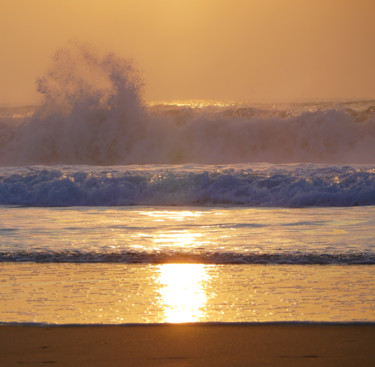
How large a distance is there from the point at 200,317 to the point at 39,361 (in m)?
1.04

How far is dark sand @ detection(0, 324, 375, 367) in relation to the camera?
10.3 ft

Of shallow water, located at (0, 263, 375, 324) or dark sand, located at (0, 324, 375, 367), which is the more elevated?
dark sand, located at (0, 324, 375, 367)

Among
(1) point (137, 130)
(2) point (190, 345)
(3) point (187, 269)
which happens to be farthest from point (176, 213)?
(1) point (137, 130)

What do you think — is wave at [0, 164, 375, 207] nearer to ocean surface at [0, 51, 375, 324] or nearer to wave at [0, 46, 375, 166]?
ocean surface at [0, 51, 375, 324]

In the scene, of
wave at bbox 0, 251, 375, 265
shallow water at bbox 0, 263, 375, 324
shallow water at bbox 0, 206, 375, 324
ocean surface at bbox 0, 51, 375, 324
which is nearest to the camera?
shallow water at bbox 0, 263, 375, 324

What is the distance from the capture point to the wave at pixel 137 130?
22562 mm

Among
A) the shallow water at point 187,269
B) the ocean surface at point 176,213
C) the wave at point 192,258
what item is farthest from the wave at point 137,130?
the wave at point 192,258

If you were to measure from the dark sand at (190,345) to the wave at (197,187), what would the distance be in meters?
7.57

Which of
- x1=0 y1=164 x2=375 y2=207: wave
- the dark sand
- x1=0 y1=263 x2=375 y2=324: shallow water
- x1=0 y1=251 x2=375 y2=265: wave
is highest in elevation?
the dark sand

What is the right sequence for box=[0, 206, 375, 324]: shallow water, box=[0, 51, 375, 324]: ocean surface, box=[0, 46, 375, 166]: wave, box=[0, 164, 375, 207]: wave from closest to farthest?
box=[0, 206, 375, 324]: shallow water → box=[0, 51, 375, 324]: ocean surface → box=[0, 164, 375, 207]: wave → box=[0, 46, 375, 166]: wave

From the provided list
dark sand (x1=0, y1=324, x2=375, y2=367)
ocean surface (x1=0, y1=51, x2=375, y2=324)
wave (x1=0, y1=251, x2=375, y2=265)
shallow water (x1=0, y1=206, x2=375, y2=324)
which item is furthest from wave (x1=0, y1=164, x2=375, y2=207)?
dark sand (x1=0, y1=324, x2=375, y2=367)

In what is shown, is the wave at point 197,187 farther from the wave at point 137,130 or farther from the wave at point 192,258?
the wave at point 137,130

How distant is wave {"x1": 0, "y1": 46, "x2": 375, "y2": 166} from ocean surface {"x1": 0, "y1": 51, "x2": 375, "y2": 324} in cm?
5

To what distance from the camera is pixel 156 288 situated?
15.3 feet
